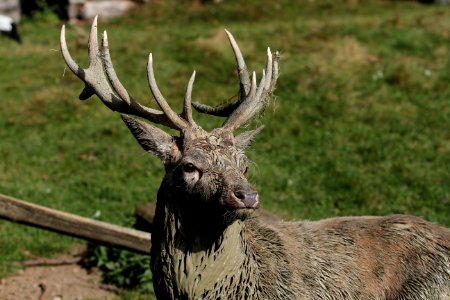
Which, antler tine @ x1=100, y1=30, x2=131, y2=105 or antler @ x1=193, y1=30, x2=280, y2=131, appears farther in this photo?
antler @ x1=193, y1=30, x2=280, y2=131

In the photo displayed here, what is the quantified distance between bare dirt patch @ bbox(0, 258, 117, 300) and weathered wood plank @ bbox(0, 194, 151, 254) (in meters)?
0.69

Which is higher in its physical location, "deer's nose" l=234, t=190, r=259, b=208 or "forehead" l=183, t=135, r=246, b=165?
"forehead" l=183, t=135, r=246, b=165

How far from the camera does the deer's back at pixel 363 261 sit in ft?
17.1

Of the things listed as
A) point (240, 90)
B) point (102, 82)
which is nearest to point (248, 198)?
point (240, 90)

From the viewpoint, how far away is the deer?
4773mm

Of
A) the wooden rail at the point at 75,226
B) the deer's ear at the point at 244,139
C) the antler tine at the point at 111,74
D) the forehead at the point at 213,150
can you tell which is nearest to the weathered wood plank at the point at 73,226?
the wooden rail at the point at 75,226

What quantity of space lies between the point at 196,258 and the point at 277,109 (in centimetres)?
719

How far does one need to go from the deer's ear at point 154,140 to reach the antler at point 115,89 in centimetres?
11

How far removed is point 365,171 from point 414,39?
494 cm

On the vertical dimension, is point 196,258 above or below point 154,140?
below

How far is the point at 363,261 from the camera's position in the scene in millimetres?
5336

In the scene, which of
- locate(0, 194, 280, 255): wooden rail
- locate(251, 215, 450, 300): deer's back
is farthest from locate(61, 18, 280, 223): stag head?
locate(0, 194, 280, 255): wooden rail

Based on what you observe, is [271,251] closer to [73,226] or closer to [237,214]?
[237,214]

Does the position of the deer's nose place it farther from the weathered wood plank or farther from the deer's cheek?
the weathered wood plank
